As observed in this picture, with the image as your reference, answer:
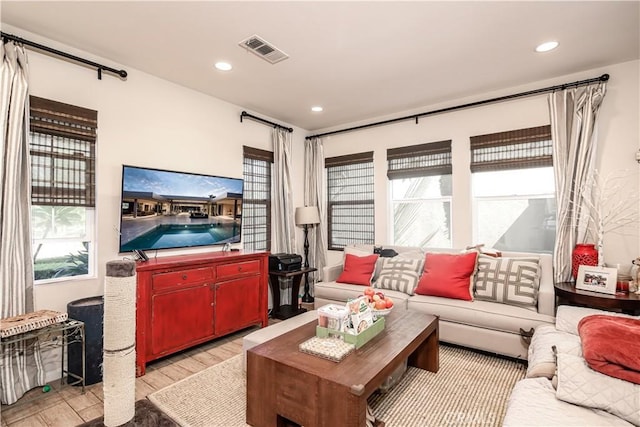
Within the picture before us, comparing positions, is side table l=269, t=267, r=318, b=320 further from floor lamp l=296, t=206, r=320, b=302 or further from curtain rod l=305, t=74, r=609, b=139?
curtain rod l=305, t=74, r=609, b=139

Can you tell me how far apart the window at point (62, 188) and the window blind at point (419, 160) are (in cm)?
334

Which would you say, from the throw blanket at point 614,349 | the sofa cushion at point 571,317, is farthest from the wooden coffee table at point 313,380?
the sofa cushion at point 571,317

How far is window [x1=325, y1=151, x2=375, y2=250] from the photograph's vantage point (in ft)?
15.1

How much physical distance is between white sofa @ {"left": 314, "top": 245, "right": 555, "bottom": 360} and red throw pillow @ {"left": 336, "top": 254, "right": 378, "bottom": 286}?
0.52 m

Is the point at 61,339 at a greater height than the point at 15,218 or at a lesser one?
lesser

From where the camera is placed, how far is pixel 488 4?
2.11 meters

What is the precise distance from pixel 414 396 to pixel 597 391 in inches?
44.2

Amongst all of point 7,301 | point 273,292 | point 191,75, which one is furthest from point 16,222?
point 273,292

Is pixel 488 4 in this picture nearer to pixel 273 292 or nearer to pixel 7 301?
pixel 273 292

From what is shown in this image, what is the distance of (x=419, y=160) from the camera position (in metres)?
4.15

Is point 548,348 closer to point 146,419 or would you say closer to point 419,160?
point 146,419

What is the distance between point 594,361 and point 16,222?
3543 mm

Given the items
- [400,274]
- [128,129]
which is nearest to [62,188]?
[128,129]

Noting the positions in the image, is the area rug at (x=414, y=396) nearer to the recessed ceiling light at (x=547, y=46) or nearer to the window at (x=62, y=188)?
the window at (x=62, y=188)
